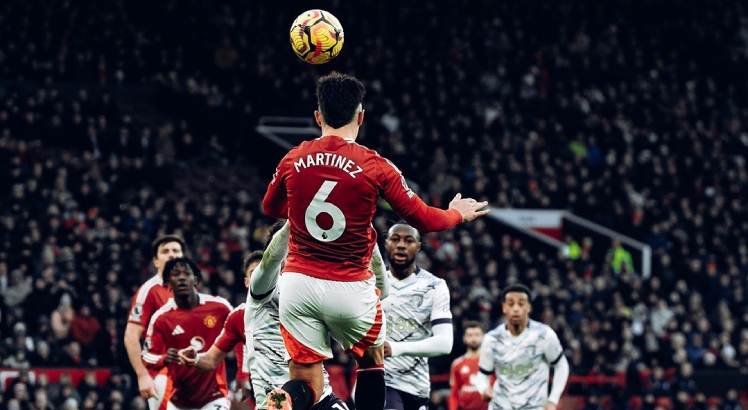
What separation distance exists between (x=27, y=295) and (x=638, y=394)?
10845 millimetres

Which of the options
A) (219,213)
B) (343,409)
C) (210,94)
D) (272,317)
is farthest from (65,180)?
(343,409)

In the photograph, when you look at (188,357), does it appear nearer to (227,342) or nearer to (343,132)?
(227,342)

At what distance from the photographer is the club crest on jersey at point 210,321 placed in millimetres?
11594

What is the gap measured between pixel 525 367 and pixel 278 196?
529 centimetres

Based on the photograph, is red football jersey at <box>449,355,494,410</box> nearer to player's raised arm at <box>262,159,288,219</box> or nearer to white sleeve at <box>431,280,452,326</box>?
white sleeve at <box>431,280,452,326</box>

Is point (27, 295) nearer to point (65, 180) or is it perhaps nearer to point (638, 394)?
point (65, 180)

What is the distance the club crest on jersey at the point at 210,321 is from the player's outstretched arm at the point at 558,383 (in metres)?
3.14

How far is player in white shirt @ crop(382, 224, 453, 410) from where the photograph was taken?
1074 cm

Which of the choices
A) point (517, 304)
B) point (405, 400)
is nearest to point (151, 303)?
point (405, 400)

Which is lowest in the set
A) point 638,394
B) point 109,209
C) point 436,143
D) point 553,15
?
point 638,394

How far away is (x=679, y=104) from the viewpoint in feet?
122

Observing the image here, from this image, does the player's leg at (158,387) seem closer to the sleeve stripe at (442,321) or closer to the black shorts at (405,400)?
the black shorts at (405,400)

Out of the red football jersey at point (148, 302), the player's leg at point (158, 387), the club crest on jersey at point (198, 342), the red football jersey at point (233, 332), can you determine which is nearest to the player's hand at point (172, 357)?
the red football jersey at point (233, 332)

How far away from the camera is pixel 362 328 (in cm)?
788
